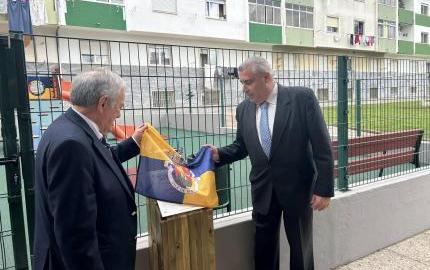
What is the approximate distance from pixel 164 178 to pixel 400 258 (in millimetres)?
2924

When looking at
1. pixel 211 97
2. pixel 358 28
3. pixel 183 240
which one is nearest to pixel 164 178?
pixel 183 240

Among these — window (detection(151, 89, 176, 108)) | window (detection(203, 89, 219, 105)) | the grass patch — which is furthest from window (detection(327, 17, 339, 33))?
window (detection(151, 89, 176, 108))

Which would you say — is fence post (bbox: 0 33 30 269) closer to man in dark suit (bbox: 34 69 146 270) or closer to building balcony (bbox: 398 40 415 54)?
man in dark suit (bbox: 34 69 146 270)

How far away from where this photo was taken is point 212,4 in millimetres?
26484

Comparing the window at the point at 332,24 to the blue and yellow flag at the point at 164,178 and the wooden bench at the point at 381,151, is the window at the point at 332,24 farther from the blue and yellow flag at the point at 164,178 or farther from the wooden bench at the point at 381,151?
the blue and yellow flag at the point at 164,178

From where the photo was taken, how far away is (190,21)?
25391 mm

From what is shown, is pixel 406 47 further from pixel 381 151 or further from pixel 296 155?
pixel 296 155

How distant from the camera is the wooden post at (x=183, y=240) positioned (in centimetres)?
257

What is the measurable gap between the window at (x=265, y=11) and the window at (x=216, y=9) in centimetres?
224

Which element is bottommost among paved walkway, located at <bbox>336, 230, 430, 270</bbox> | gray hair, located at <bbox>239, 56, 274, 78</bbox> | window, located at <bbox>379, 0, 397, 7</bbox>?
paved walkway, located at <bbox>336, 230, 430, 270</bbox>

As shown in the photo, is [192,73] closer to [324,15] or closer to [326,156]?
[326,156]

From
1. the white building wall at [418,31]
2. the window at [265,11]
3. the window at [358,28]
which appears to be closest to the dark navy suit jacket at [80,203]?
the window at [265,11]

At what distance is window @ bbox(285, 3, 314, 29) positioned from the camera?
101 feet

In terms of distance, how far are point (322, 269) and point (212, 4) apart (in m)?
24.4
